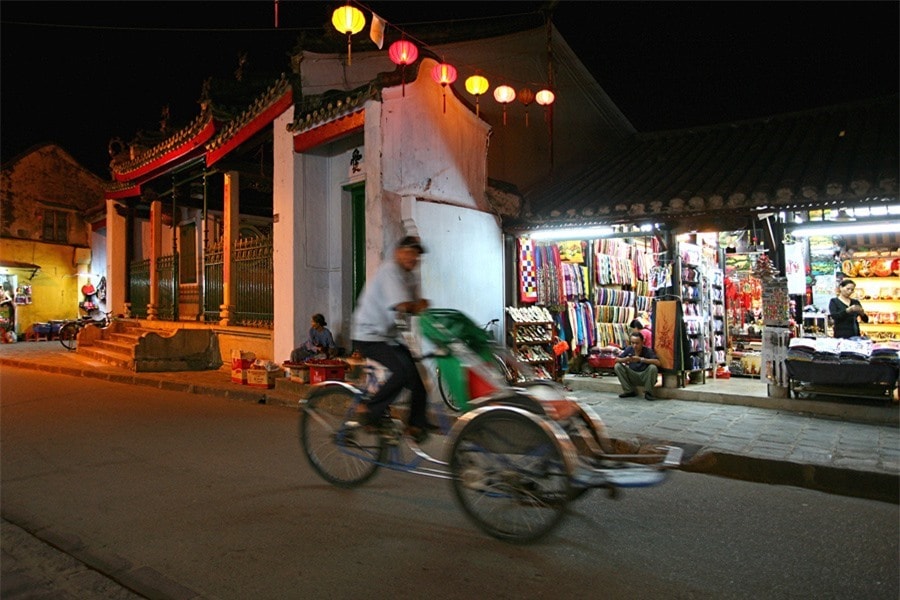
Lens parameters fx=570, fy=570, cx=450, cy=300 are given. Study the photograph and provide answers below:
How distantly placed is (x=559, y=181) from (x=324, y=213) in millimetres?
5110

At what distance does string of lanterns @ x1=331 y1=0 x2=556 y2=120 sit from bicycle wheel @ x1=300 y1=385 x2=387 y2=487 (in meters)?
5.34

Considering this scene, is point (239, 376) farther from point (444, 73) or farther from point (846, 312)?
point (846, 312)

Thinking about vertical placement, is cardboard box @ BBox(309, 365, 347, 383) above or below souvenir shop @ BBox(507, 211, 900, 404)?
below

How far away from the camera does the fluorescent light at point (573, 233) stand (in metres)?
10.3

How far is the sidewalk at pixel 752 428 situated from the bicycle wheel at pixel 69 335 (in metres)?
8.78

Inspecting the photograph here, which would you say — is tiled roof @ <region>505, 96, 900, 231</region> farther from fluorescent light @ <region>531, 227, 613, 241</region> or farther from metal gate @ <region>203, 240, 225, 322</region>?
metal gate @ <region>203, 240, 225, 322</region>

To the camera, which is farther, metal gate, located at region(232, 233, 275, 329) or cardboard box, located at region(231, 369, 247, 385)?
metal gate, located at region(232, 233, 275, 329)

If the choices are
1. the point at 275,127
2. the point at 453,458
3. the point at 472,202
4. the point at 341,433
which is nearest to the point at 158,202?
the point at 275,127

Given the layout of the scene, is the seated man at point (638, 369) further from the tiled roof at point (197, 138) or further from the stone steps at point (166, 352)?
the stone steps at point (166, 352)

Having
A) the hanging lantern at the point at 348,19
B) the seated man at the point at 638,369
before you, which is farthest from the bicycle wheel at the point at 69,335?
the seated man at the point at 638,369

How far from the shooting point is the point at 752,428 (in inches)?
285

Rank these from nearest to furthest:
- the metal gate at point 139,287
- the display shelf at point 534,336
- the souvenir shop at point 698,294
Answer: the souvenir shop at point 698,294 → the display shelf at point 534,336 → the metal gate at point 139,287

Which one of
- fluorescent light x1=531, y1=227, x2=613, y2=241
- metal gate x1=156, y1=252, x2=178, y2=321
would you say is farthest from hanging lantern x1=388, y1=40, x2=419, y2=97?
metal gate x1=156, y1=252, x2=178, y2=321

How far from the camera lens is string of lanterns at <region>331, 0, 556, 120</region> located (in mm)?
8117
